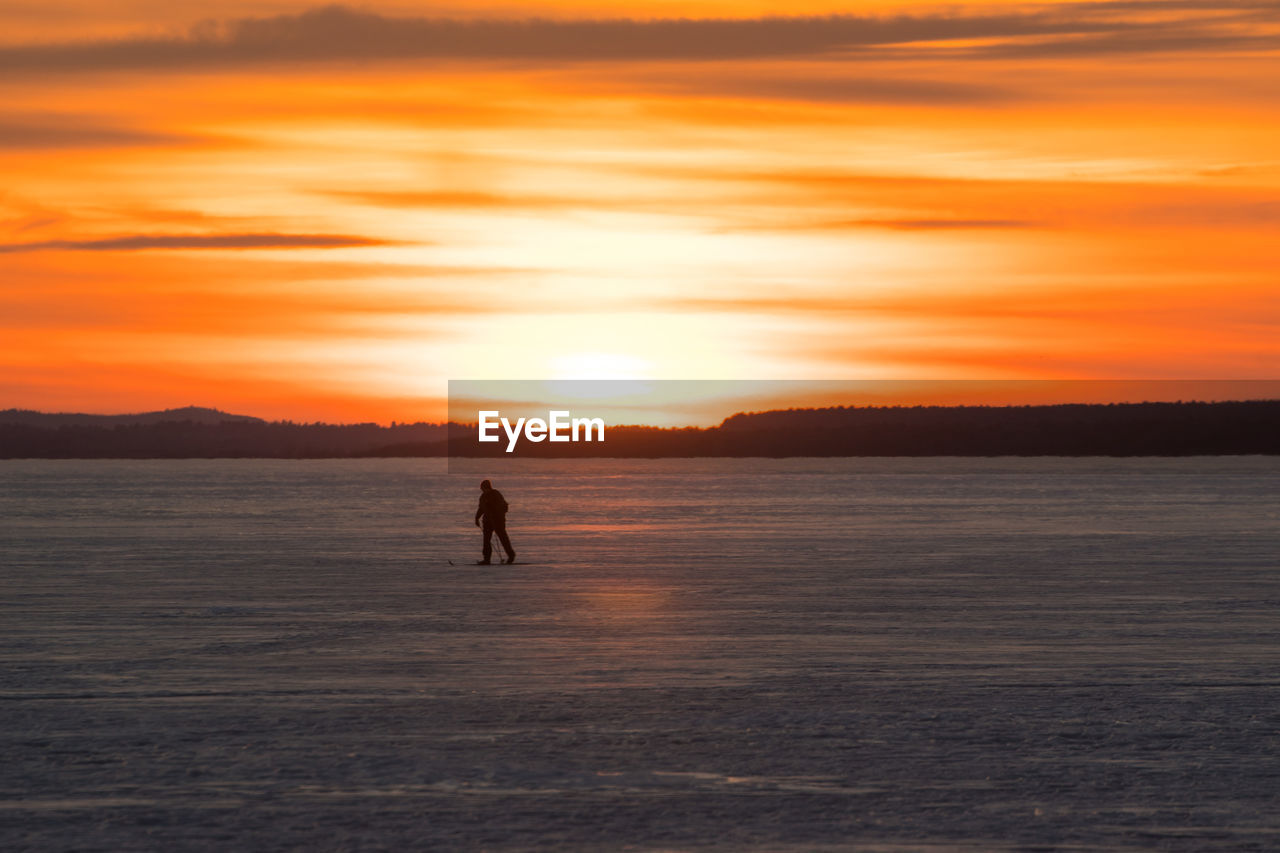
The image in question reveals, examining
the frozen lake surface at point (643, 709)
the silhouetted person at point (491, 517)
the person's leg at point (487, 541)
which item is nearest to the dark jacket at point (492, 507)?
the silhouetted person at point (491, 517)

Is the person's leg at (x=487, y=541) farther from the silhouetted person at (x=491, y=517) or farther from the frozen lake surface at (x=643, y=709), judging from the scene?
the frozen lake surface at (x=643, y=709)

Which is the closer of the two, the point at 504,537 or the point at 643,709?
the point at 643,709

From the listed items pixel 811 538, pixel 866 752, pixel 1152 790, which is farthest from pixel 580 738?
pixel 811 538

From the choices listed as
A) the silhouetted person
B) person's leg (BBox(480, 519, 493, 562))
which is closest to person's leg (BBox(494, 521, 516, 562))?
the silhouetted person

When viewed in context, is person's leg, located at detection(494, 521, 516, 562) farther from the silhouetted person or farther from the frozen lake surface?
the frozen lake surface

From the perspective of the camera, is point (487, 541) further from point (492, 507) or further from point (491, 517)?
point (492, 507)

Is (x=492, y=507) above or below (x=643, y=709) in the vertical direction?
above

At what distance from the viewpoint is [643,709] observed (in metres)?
11.8

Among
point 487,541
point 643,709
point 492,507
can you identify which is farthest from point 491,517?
point 643,709

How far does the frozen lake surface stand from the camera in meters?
8.24

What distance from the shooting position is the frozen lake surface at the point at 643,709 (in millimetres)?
8242

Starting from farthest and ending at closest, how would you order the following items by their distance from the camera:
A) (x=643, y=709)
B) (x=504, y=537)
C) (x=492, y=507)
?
1. (x=504, y=537)
2. (x=492, y=507)
3. (x=643, y=709)

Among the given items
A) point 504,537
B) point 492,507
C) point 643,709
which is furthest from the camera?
point 504,537

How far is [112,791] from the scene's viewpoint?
901 centimetres
